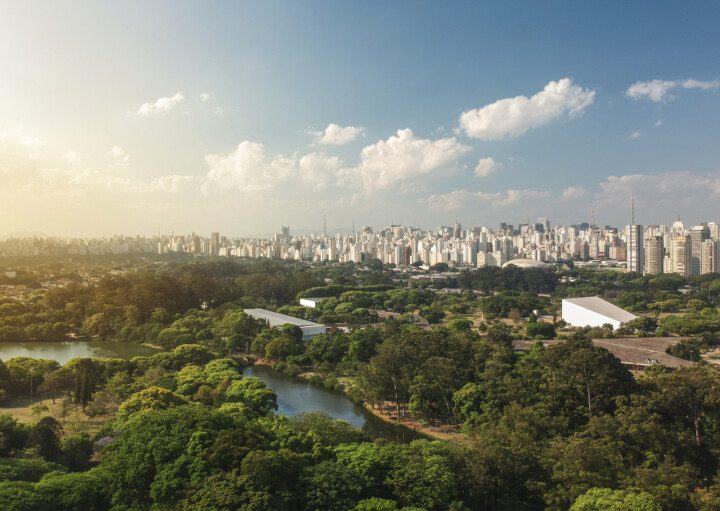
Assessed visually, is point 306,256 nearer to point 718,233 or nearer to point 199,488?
point 718,233

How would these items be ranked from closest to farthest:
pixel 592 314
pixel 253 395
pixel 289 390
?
1. pixel 253 395
2. pixel 289 390
3. pixel 592 314

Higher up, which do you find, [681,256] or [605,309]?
[681,256]

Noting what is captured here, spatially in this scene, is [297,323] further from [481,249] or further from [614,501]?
[481,249]

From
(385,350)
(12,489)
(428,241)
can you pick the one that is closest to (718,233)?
(428,241)

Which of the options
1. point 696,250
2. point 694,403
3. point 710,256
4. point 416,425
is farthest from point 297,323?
point 696,250

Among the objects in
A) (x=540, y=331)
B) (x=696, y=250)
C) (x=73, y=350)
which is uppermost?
(x=696, y=250)

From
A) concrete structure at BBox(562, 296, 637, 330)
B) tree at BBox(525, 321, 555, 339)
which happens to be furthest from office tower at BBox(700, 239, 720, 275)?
tree at BBox(525, 321, 555, 339)

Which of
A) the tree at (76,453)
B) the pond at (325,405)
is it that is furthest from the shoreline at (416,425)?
the tree at (76,453)
